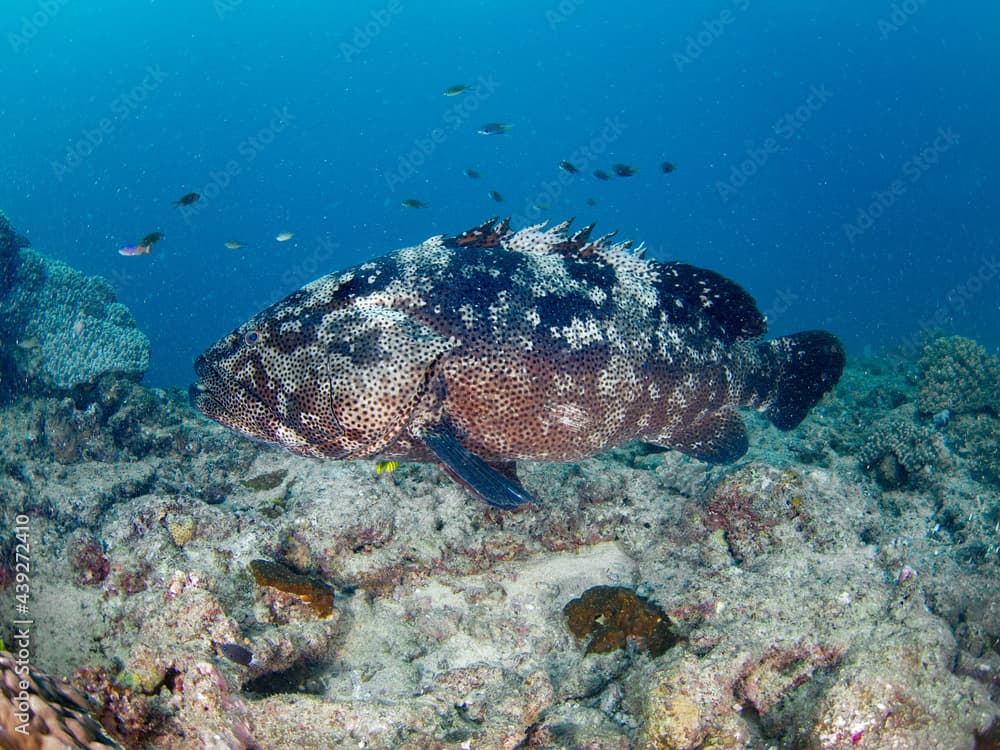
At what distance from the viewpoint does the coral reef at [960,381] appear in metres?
8.67

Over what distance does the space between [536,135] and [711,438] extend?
12371 centimetres

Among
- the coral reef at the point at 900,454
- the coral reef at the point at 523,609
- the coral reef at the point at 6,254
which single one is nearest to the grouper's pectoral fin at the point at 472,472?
the coral reef at the point at 523,609

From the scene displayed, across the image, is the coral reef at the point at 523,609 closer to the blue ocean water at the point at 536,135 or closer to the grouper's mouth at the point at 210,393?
the grouper's mouth at the point at 210,393

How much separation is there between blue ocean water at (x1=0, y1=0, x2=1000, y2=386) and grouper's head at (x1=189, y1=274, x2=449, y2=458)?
7342 cm

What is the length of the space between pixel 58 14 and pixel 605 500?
407 ft

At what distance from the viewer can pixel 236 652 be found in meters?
3.13

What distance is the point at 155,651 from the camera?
288 centimetres

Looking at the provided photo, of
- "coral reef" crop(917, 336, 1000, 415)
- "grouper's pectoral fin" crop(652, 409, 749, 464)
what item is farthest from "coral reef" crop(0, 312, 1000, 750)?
"coral reef" crop(917, 336, 1000, 415)

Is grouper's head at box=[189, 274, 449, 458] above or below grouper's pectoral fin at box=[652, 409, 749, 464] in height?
below

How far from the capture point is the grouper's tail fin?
208 inches

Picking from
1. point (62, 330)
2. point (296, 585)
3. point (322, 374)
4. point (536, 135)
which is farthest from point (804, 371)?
point (536, 135)

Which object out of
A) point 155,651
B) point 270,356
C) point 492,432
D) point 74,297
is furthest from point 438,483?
point 74,297

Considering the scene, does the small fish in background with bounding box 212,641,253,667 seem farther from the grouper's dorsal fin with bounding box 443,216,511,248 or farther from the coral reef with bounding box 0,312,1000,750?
the grouper's dorsal fin with bounding box 443,216,511,248

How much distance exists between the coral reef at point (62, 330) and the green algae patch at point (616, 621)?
29.0 feet
